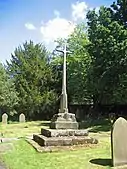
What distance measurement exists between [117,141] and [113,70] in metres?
14.9

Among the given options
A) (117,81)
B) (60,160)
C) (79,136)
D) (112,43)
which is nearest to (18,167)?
(60,160)

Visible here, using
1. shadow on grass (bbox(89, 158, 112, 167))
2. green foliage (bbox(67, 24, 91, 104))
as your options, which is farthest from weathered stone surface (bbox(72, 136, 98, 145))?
green foliage (bbox(67, 24, 91, 104))

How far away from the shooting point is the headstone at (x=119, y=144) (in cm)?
827

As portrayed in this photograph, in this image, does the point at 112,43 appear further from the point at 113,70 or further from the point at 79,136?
the point at 79,136

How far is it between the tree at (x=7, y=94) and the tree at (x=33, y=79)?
5.86 ft

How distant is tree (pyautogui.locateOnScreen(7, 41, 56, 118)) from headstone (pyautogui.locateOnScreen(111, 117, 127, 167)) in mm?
27685

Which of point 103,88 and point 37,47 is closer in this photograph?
point 103,88

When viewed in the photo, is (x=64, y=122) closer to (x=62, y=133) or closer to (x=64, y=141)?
(x=62, y=133)

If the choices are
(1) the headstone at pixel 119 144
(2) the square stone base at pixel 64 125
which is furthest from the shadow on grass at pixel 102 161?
(2) the square stone base at pixel 64 125

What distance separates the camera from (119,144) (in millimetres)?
8383

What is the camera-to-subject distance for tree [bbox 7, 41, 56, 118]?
36.2 m

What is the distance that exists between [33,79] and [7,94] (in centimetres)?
517

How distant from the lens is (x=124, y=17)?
928 inches

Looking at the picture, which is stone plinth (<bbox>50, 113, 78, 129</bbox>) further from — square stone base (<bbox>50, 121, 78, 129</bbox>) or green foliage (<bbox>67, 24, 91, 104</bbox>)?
green foliage (<bbox>67, 24, 91, 104</bbox>)
